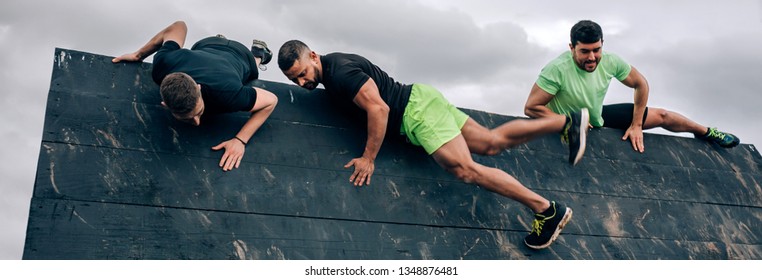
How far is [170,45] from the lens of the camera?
392cm

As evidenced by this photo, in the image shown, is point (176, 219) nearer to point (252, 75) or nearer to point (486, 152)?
point (252, 75)

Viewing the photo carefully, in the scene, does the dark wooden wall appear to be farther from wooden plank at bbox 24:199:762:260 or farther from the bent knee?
the bent knee

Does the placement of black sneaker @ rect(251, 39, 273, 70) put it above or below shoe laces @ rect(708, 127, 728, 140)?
above

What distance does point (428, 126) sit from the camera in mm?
3846

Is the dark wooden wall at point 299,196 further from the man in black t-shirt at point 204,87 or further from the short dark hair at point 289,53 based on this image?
the short dark hair at point 289,53

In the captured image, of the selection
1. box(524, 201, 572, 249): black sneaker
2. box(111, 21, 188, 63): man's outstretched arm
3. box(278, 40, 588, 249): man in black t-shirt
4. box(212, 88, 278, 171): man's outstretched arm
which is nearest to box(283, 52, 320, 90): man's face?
box(278, 40, 588, 249): man in black t-shirt

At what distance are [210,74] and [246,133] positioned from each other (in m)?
0.34

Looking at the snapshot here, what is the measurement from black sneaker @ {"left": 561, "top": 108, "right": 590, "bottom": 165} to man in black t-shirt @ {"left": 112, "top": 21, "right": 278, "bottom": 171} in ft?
5.26

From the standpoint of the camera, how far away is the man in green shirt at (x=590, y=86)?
4447 millimetres

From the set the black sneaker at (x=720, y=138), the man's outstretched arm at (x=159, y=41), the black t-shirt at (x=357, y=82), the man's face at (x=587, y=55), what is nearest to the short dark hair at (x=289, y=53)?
the black t-shirt at (x=357, y=82)

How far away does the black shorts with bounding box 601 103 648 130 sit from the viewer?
4.97 metres

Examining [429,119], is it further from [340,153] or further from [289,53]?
[289,53]

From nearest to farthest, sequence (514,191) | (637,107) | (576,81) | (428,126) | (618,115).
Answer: (514,191)
(428,126)
(576,81)
(637,107)
(618,115)

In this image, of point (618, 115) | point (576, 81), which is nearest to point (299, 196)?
point (576, 81)
